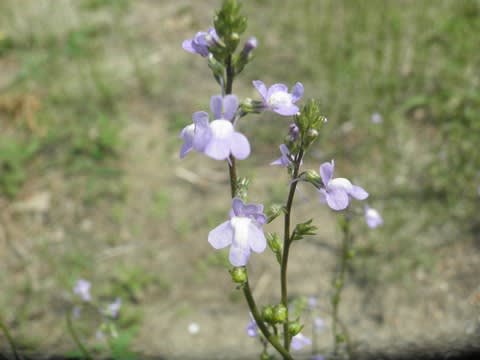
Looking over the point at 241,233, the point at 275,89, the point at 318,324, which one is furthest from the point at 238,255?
the point at 318,324

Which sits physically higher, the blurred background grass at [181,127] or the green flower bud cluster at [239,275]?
the blurred background grass at [181,127]

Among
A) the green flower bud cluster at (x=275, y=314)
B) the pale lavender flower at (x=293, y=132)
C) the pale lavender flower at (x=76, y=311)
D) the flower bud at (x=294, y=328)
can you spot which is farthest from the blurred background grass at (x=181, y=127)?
the pale lavender flower at (x=293, y=132)

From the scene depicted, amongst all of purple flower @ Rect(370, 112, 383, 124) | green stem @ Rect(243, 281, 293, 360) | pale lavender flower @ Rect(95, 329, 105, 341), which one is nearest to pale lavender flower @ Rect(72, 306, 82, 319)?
pale lavender flower @ Rect(95, 329, 105, 341)

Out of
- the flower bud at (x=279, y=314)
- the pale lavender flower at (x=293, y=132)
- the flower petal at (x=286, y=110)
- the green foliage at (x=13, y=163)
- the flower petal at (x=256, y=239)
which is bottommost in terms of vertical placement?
the flower bud at (x=279, y=314)

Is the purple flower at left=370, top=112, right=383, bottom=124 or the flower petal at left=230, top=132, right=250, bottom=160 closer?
the flower petal at left=230, top=132, right=250, bottom=160

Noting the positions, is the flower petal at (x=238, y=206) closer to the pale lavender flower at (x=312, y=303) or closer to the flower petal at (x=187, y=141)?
the flower petal at (x=187, y=141)

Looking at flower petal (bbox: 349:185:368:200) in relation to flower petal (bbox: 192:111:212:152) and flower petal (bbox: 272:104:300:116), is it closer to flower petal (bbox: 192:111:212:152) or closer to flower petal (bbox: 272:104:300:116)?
flower petal (bbox: 272:104:300:116)

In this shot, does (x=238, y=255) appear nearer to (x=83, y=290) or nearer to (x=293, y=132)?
(x=293, y=132)

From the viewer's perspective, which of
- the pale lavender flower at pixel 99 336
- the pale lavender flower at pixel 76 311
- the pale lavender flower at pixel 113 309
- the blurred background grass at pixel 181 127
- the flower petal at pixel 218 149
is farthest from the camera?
the blurred background grass at pixel 181 127

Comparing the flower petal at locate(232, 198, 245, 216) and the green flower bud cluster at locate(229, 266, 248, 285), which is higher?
the flower petal at locate(232, 198, 245, 216)
